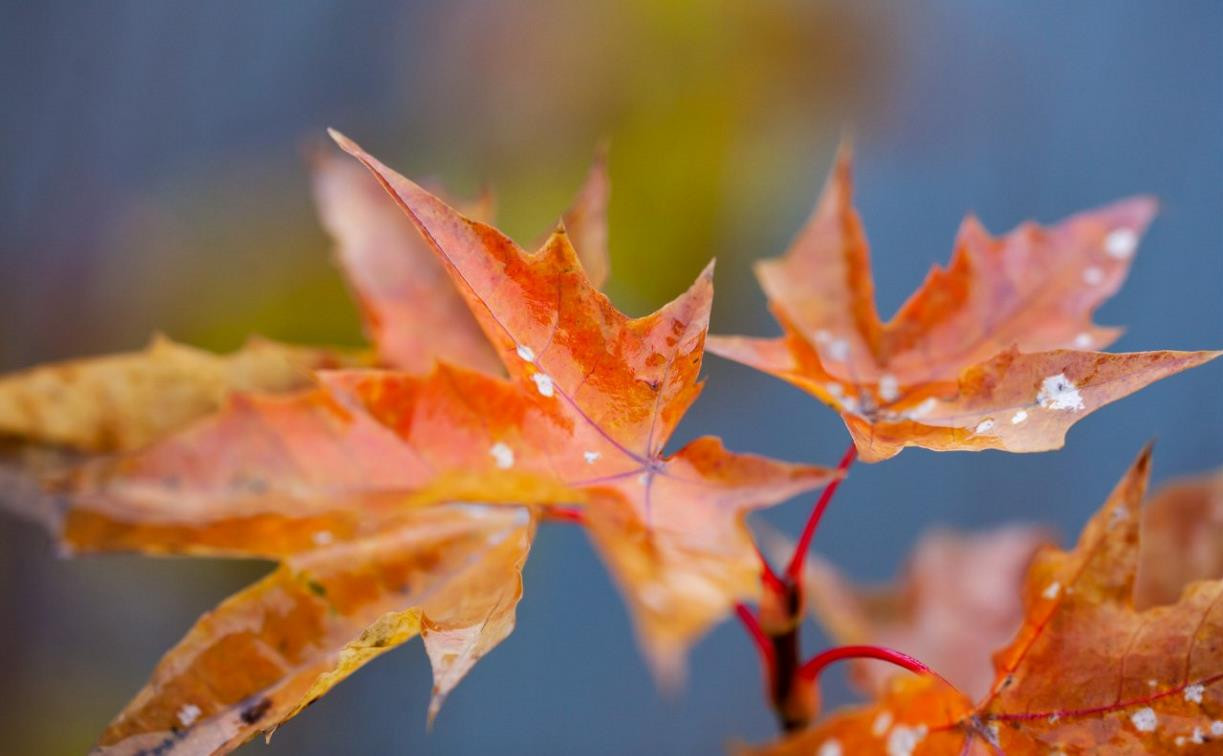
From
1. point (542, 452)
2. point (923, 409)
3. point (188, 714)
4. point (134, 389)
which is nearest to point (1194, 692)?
point (923, 409)

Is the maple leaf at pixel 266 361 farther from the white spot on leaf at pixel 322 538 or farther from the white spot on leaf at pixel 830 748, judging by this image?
the white spot on leaf at pixel 830 748

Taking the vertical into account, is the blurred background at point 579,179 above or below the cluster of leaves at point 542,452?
above

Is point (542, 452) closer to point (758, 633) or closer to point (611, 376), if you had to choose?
point (611, 376)

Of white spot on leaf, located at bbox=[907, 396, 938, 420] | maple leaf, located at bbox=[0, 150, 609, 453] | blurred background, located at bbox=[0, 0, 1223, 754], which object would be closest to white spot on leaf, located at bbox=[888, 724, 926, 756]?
white spot on leaf, located at bbox=[907, 396, 938, 420]

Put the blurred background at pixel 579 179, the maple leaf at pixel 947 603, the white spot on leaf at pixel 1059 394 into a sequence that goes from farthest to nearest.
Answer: the blurred background at pixel 579 179
the maple leaf at pixel 947 603
the white spot on leaf at pixel 1059 394

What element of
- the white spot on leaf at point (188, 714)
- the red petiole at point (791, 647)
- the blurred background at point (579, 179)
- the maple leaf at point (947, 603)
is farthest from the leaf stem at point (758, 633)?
the blurred background at point (579, 179)

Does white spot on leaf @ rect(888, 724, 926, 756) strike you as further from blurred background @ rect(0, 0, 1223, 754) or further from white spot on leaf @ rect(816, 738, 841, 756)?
blurred background @ rect(0, 0, 1223, 754)

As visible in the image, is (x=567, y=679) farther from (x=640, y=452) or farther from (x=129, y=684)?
(x=640, y=452)
